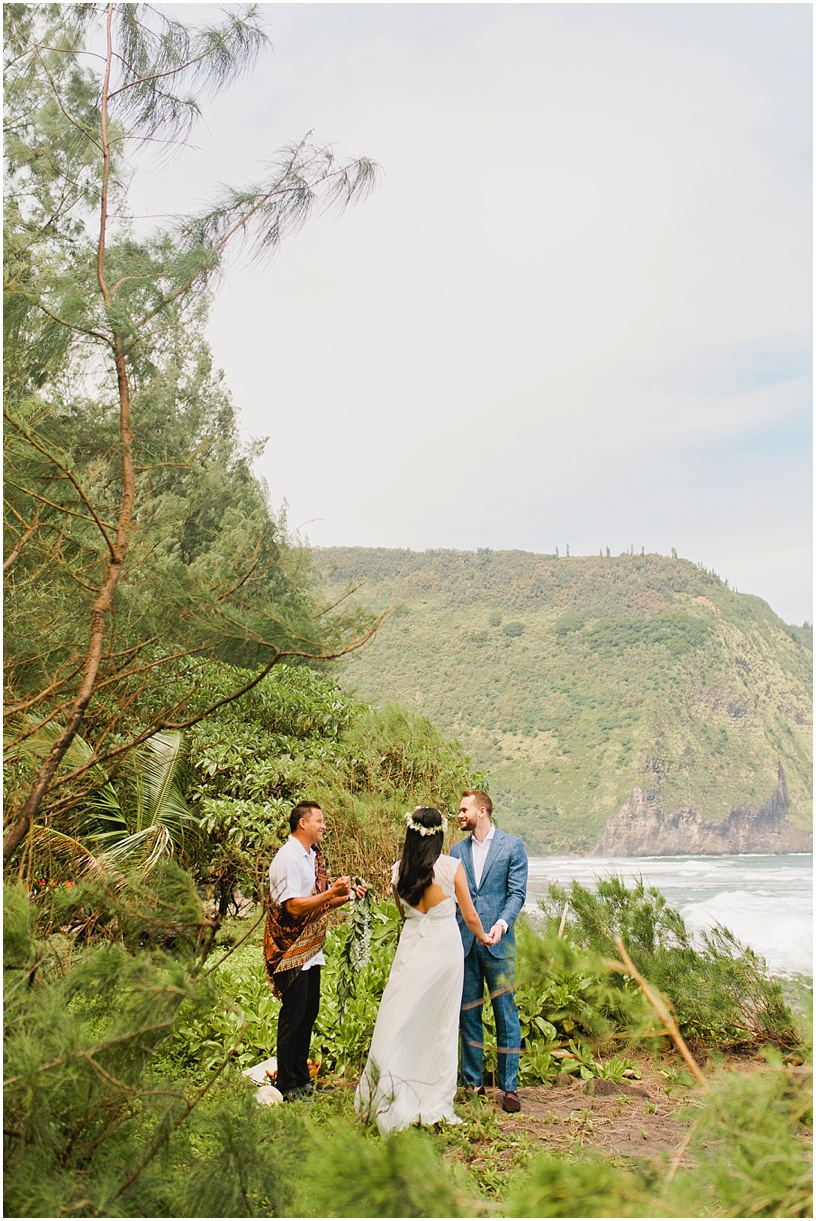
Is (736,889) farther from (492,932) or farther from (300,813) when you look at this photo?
(300,813)

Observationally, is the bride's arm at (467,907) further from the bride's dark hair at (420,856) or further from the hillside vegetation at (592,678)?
the hillside vegetation at (592,678)

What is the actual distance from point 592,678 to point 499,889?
134 feet

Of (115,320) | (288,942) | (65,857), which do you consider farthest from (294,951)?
(115,320)

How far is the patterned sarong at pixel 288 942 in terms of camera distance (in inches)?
165

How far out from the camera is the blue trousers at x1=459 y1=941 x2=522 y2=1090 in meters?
4.25

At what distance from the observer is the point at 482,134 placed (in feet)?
24.4

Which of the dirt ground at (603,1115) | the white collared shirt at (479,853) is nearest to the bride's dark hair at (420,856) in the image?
the white collared shirt at (479,853)

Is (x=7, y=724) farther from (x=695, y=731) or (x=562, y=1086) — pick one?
(x=695, y=731)

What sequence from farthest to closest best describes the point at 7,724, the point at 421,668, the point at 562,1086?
the point at 421,668
the point at 562,1086
the point at 7,724

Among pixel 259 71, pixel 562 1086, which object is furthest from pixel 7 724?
pixel 562 1086

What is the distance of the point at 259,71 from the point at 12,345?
177 centimetres

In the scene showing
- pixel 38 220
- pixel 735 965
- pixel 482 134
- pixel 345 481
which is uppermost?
pixel 345 481

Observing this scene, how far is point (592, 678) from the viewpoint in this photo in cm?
4403

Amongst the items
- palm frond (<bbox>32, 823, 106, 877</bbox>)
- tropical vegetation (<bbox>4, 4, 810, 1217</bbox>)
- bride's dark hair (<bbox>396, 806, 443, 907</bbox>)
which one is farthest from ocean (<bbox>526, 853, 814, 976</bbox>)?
palm frond (<bbox>32, 823, 106, 877</bbox>)
